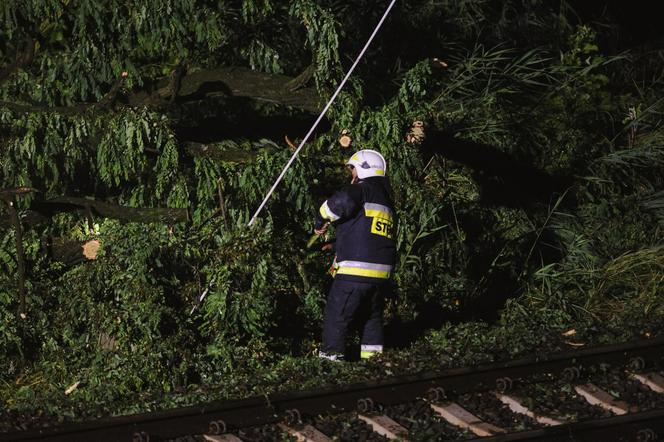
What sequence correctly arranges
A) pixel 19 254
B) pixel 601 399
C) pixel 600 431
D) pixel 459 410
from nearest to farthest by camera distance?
pixel 600 431, pixel 459 410, pixel 601 399, pixel 19 254

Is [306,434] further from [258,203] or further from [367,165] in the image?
[258,203]

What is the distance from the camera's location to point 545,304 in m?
10.2

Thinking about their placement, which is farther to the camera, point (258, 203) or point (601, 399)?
point (258, 203)

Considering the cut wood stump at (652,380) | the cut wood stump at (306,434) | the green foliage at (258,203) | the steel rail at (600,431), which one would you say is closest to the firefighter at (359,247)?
the green foliage at (258,203)

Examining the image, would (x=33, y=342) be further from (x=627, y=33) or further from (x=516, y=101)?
(x=627, y=33)

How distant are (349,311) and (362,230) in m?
0.65

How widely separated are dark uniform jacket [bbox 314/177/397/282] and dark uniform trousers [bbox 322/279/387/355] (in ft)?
0.28

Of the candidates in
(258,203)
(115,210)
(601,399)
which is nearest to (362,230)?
(258,203)

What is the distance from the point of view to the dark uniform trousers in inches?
322

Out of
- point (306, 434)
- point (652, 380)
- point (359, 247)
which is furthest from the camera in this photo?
point (359, 247)

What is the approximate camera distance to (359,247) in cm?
813

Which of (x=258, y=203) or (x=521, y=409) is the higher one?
(x=258, y=203)

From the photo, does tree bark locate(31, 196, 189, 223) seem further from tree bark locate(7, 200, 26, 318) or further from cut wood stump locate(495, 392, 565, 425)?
cut wood stump locate(495, 392, 565, 425)

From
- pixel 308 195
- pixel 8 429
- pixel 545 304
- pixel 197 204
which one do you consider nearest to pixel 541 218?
pixel 545 304
